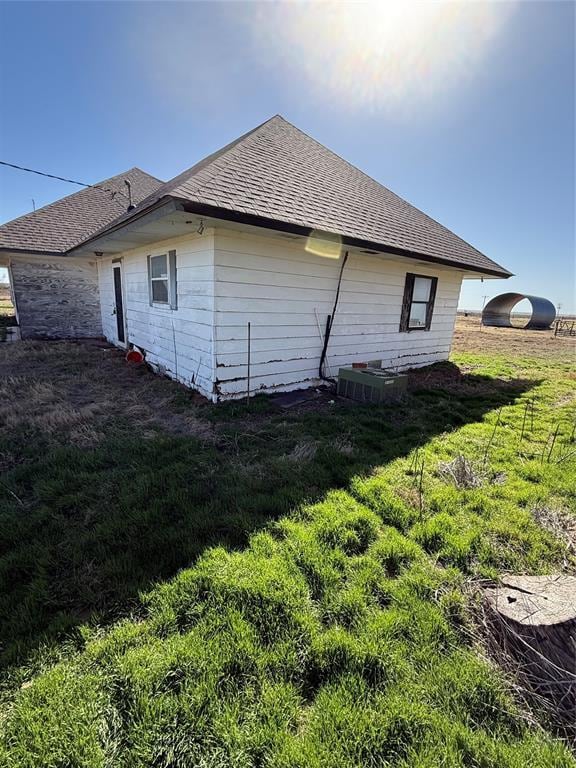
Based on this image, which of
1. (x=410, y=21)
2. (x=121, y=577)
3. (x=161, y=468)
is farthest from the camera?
(x=410, y=21)

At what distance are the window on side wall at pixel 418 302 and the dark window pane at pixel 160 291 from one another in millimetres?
5415

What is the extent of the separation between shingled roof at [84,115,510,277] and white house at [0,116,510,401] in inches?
1.4

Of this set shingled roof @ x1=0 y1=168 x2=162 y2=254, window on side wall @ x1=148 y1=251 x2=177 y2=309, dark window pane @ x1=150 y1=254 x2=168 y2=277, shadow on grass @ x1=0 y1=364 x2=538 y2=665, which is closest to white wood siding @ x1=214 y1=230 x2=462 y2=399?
shadow on grass @ x1=0 y1=364 x2=538 y2=665

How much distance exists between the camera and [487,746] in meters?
1.26

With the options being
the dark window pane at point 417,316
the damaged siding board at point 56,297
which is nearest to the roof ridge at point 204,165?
the dark window pane at point 417,316

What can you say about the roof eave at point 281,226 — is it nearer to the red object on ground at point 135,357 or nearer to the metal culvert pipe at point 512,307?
the red object on ground at point 135,357

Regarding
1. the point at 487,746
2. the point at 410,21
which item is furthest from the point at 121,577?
the point at 410,21

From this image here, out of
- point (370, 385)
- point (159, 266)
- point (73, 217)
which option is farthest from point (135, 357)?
point (73, 217)

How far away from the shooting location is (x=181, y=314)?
19.5ft

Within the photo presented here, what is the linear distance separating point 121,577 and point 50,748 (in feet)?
2.69

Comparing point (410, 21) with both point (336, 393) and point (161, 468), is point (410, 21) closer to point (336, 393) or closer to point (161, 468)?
point (336, 393)

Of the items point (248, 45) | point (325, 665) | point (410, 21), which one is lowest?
point (325, 665)

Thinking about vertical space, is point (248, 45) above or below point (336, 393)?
above

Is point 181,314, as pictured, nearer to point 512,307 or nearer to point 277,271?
point 277,271
